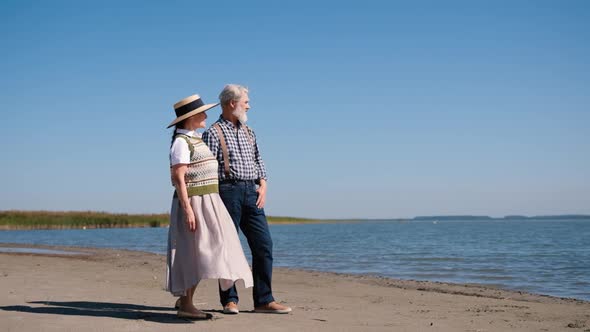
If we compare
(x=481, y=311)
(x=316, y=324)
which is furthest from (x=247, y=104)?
(x=481, y=311)

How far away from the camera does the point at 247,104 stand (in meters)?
5.46

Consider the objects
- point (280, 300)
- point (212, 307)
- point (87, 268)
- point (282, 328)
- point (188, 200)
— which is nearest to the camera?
point (282, 328)

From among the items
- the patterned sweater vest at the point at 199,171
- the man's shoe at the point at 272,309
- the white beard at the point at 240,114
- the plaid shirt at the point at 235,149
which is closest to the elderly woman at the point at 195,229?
the patterned sweater vest at the point at 199,171

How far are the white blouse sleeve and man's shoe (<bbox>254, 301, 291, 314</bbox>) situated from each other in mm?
1485

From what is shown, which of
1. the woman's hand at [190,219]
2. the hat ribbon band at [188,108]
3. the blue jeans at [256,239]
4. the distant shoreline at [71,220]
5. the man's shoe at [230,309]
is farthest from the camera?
the distant shoreline at [71,220]

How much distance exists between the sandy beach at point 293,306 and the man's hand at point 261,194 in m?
0.94

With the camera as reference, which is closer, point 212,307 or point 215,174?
point 215,174

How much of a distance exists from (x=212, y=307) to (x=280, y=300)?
1.04 meters

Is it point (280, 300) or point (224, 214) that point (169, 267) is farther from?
point (280, 300)

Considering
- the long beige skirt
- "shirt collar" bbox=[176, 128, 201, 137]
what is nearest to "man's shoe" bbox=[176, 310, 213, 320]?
the long beige skirt

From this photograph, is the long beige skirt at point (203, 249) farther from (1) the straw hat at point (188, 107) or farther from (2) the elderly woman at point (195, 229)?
(1) the straw hat at point (188, 107)

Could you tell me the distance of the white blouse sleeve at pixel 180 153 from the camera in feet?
16.1

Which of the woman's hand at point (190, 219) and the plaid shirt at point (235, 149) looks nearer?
the woman's hand at point (190, 219)

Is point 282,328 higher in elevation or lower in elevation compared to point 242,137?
lower
